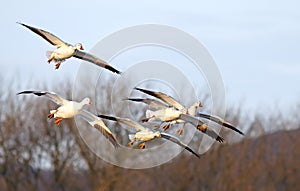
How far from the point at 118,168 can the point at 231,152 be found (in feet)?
31.5

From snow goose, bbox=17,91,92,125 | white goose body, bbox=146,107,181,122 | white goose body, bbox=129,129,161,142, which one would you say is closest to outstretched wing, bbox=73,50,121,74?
snow goose, bbox=17,91,92,125

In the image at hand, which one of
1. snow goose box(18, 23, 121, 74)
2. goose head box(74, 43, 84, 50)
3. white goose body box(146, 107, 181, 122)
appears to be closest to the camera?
snow goose box(18, 23, 121, 74)

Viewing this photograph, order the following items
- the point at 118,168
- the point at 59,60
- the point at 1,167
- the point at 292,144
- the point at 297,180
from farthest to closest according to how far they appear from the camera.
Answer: the point at 292,144 < the point at 297,180 < the point at 1,167 < the point at 118,168 < the point at 59,60

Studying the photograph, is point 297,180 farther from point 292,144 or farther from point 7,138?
point 7,138

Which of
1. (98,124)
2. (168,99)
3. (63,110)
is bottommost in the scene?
(63,110)

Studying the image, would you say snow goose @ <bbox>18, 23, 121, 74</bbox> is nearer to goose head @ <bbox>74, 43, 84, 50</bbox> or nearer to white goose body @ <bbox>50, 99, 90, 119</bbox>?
goose head @ <bbox>74, 43, 84, 50</bbox>

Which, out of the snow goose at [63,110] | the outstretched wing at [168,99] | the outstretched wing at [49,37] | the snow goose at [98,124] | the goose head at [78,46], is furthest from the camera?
the outstretched wing at [168,99]

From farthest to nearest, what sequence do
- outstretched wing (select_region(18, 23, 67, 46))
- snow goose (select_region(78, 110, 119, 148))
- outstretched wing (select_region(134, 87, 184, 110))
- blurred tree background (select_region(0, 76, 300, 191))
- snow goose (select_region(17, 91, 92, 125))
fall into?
blurred tree background (select_region(0, 76, 300, 191)) → outstretched wing (select_region(134, 87, 184, 110)) → snow goose (select_region(78, 110, 119, 148)) → snow goose (select_region(17, 91, 92, 125)) → outstretched wing (select_region(18, 23, 67, 46))

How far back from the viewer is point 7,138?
58.6 m

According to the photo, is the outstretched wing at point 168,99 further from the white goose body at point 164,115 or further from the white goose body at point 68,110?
the white goose body at point 68,110

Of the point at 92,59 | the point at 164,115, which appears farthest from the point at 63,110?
the point at 164,115

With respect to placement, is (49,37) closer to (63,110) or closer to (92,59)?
(92,59)

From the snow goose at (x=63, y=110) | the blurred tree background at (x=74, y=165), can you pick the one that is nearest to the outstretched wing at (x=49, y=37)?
the snow goose at (x=63, y=110)

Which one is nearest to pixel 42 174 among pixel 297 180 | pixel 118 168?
pixel 118 168
